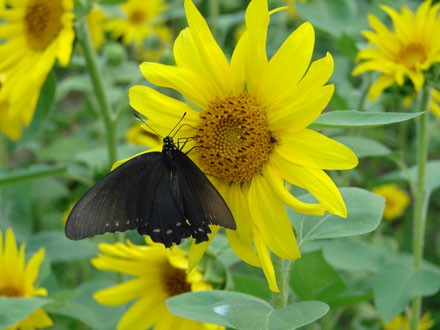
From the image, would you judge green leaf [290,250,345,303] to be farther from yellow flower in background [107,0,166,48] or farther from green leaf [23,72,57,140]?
yellow flower in background [107,0,166,48]

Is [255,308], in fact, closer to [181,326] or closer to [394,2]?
[181,326]

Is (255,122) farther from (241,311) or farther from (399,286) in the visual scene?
(399,286)

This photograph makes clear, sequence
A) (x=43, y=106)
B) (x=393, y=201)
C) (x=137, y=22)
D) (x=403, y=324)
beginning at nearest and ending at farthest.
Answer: (x=43, y=106)
(x=403, y=324)
(x=393, y=201)
(x=137, y=22)

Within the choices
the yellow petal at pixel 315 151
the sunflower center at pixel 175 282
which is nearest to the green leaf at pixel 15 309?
the sunflower center at pixel 175 282

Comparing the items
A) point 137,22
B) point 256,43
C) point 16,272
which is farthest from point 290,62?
point 137,22

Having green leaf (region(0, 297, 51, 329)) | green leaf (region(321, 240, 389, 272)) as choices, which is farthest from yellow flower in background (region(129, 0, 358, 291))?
green leaf (region(321, 240, 389, 272))

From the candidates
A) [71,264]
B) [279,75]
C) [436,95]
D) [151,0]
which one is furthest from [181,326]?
[151,0]
